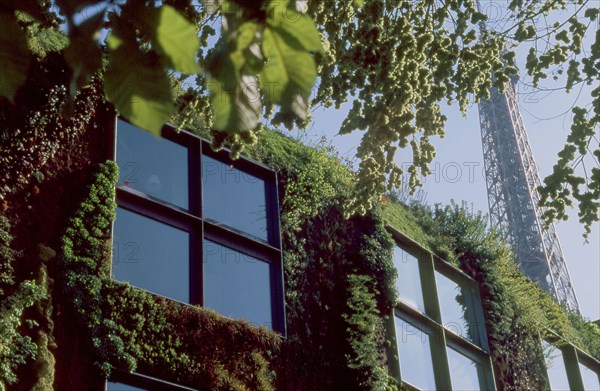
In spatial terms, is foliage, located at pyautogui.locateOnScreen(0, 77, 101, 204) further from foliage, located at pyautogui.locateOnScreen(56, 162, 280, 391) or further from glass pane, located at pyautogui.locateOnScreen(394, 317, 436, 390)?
glass pane, located at pyautogui.locateOnScreen(394, 317, 436, 390)

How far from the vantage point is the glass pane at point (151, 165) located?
909cm

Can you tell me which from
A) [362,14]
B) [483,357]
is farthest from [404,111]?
[483,357]

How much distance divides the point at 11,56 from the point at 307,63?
0.65 metres

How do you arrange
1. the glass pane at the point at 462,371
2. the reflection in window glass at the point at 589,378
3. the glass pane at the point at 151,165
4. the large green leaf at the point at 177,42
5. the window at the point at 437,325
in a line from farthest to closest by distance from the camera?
1. the reflection in window glass at the point at 589,378
2. the glass pane at the point at 462,371
3. the window at the point at 437,325
4. the glass pane at the point at 151,165
5. the large green leaf at the point at 177,42

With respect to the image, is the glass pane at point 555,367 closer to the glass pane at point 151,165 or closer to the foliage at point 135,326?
the foliage at point 135,326

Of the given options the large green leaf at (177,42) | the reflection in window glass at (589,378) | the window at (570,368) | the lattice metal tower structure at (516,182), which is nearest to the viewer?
the large green leaf at (177,42)

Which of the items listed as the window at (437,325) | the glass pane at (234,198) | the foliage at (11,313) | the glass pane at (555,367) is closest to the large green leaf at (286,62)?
the foliage at (11,313)

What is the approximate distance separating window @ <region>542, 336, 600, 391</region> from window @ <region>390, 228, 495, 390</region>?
2.11m

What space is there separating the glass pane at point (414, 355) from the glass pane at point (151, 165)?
3779 millimetres

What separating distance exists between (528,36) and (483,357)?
22.1ft

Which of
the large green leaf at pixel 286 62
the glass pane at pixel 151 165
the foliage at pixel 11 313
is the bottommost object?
the large green leaf at pixel 286 62

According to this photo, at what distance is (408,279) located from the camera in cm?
1244

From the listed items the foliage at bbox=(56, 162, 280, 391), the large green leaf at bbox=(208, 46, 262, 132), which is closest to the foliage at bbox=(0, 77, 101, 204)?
the foliage at bbox=(56, 162, 280, 391)

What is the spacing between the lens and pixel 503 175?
172 ft
